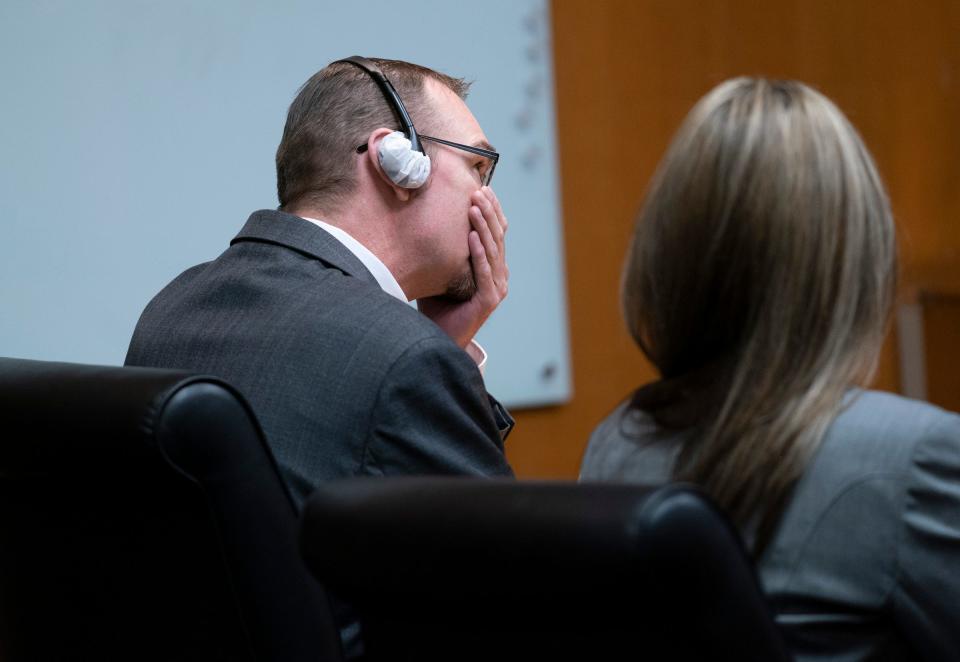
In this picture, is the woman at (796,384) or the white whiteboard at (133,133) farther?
the white whiteboard at (133,133)

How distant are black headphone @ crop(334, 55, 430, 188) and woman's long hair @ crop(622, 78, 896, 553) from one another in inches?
30.0

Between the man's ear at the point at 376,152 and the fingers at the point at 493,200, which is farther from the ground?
the man's ear at the point at 376,152

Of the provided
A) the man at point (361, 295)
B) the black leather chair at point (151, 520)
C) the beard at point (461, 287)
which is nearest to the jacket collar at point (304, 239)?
the man at point (361, 295)

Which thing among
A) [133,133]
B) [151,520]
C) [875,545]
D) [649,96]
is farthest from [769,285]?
[649,96]

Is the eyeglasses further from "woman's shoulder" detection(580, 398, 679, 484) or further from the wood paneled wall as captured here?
the wood paneled wall

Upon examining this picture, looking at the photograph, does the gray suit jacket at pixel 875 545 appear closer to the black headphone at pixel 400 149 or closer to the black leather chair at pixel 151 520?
the black leather chair at pixel 151 520

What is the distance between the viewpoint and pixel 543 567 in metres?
0.57

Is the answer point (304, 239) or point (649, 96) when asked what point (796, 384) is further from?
point (649, 96)

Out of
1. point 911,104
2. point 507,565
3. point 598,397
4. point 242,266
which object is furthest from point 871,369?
point 911,104

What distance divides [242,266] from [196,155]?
3.30ft

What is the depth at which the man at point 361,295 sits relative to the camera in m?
1.13

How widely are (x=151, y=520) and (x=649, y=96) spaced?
2.58 metres

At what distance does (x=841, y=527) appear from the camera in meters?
0.76

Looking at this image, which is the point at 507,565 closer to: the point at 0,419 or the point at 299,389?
the point at 0,419
